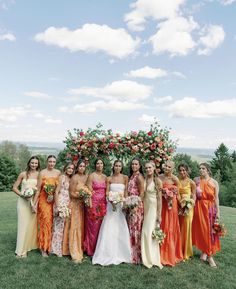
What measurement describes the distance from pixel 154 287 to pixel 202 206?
9.03 ft

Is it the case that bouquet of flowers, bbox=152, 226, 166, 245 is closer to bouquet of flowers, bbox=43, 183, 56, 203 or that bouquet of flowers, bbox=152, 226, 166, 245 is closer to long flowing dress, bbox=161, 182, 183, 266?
long flowing dress, bbox=161, 182, 183, 266

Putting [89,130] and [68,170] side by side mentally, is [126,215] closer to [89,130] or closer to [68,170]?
[68,170]

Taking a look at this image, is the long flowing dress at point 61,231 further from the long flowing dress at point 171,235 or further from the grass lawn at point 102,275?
the long flowing dress at point 171,235

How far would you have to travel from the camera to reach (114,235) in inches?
351

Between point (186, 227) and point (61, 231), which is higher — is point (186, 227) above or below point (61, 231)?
above

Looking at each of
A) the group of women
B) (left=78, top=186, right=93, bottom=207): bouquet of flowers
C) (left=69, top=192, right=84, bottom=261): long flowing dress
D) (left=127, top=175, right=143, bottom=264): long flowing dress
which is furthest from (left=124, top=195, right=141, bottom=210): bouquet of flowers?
(left=69, top=192, right=84, bottom=261): long flowing dress

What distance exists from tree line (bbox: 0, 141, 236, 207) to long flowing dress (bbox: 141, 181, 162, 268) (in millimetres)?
21640

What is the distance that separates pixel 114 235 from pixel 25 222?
2464 mm

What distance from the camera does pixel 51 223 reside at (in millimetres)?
9273

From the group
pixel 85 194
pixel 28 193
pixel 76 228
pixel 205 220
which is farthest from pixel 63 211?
pixel 205 220

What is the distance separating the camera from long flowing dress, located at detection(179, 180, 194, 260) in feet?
30.2

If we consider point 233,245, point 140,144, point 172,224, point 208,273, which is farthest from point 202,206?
point 233,245

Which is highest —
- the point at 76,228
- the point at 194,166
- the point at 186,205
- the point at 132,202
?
the point at 132,202

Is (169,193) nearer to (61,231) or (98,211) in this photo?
(98,211)
